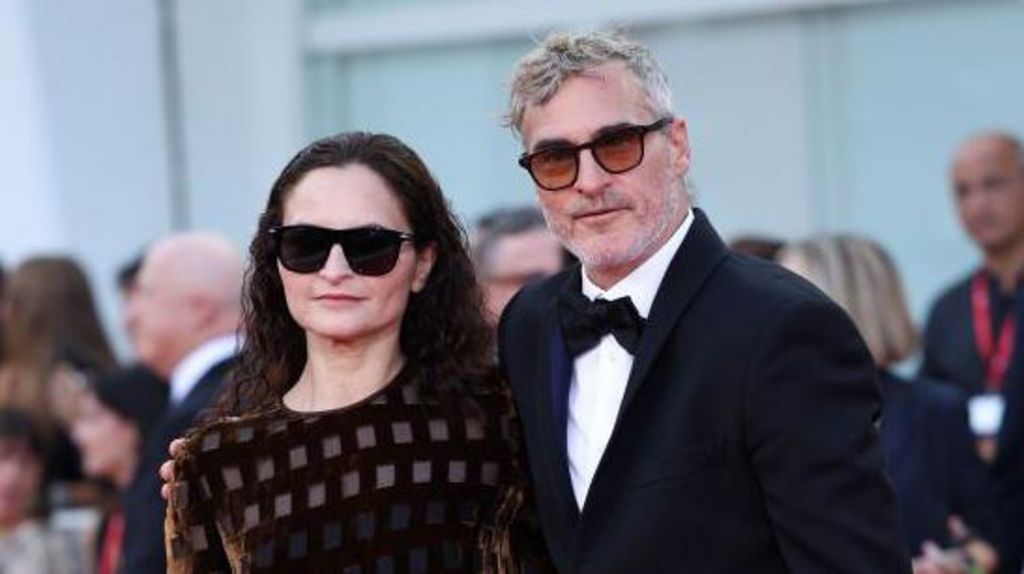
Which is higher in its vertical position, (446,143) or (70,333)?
(446,143)

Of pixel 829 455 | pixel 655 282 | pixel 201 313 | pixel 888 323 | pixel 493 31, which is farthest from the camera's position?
pixel 493 31

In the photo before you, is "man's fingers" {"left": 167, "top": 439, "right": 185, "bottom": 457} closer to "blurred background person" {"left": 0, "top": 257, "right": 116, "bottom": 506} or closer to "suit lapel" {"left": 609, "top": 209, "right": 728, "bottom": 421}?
"suit lapel" {"left": 609, "top": 209, "right": 728, "bottom": 421}

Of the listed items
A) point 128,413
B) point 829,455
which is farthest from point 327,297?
point 128,413

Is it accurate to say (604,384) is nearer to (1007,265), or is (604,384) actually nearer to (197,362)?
(197,362)

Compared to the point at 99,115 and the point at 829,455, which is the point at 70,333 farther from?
the point at 829,455

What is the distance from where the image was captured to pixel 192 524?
4086 millimetres

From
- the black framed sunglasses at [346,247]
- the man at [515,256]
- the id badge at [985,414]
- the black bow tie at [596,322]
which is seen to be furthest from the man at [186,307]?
the black bow tie at [596,322]

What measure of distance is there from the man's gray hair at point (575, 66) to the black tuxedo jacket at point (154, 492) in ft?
6.05

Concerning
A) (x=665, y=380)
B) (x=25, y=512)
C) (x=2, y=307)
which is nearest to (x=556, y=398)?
(x=665, y=380)

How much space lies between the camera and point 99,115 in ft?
36.1

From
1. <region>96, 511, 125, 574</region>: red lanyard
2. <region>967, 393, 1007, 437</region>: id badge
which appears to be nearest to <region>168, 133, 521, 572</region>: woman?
<region>967, 393, 1007, 437</region>: id badge

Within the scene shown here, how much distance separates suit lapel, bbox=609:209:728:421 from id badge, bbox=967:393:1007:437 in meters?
3.25

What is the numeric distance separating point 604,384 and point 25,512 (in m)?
4.95

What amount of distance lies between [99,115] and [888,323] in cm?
587
